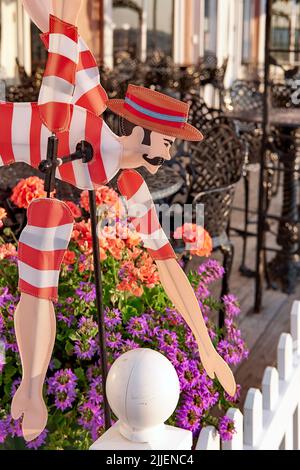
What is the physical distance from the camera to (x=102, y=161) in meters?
1.00

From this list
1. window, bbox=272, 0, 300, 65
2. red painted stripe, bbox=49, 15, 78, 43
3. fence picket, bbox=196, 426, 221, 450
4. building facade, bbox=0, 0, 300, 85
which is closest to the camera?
red painted stripe, bbox=49, 15, 78, 43

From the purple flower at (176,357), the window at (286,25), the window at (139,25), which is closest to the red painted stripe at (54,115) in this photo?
the purple flower at (176,357)

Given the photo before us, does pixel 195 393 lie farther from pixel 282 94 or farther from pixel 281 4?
pixel 281 4

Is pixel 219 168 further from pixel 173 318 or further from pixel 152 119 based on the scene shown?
pixel 152 119

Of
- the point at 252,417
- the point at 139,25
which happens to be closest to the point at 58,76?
the point at 252,417

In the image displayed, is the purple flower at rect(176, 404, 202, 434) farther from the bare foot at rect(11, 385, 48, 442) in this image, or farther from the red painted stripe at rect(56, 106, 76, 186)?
the red painted stripe at rect(56, 106, 76, 186)

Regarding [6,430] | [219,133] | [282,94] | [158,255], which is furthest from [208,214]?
[282,94]

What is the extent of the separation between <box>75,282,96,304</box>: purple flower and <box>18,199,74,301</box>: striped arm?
665mm

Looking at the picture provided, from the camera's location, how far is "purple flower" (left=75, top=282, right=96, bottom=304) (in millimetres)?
1663

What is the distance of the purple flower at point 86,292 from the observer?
166 centimetres

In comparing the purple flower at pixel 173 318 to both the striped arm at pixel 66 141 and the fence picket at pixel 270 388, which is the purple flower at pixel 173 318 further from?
the striped arm at pixel 66 141

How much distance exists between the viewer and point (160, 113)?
0.97m

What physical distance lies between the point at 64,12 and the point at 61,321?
2.91 feet

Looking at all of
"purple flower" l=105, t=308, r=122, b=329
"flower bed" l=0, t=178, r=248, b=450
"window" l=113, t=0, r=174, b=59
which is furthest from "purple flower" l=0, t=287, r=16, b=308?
"window" l=113, t=0, r=174, b=59
